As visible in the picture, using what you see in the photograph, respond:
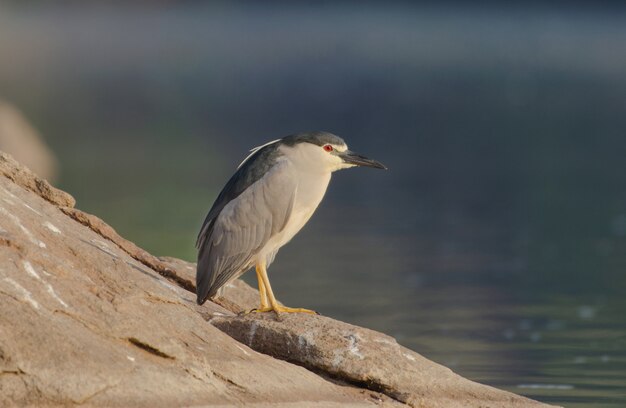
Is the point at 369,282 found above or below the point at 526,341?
above

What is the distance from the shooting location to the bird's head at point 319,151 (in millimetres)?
8727

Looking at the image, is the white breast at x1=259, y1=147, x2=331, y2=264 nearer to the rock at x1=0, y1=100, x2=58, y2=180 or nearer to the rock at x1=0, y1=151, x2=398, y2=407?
the rock at x1=0, y1=151, x2=398, y2=407

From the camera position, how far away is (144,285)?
792 centimetres

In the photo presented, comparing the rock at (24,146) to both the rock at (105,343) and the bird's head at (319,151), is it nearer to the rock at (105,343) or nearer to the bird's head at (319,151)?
the bird's head at (319,151)

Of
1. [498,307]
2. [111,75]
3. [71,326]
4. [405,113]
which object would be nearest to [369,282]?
[498,307]

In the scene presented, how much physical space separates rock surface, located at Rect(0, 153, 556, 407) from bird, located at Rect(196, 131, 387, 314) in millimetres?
291

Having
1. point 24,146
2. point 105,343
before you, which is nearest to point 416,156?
point 24,146

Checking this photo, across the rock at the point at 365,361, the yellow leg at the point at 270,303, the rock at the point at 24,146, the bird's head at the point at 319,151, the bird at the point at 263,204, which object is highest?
the rock at the point at 24,146

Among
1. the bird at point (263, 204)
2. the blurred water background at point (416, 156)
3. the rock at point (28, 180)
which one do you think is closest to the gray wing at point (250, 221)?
the bird at point (263, 204)

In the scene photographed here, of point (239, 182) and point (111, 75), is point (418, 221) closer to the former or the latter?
point (239, 182)

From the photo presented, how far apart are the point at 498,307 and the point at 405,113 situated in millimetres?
29000

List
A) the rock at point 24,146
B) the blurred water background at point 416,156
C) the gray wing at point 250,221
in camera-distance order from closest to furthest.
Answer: the gray wing at point 250,221, the blurred water background at point 416,156, the rock at point 24,146

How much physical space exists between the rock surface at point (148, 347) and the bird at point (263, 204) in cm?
29

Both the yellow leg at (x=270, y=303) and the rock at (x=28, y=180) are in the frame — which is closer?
the yellow leg at (x=270, y=303)
